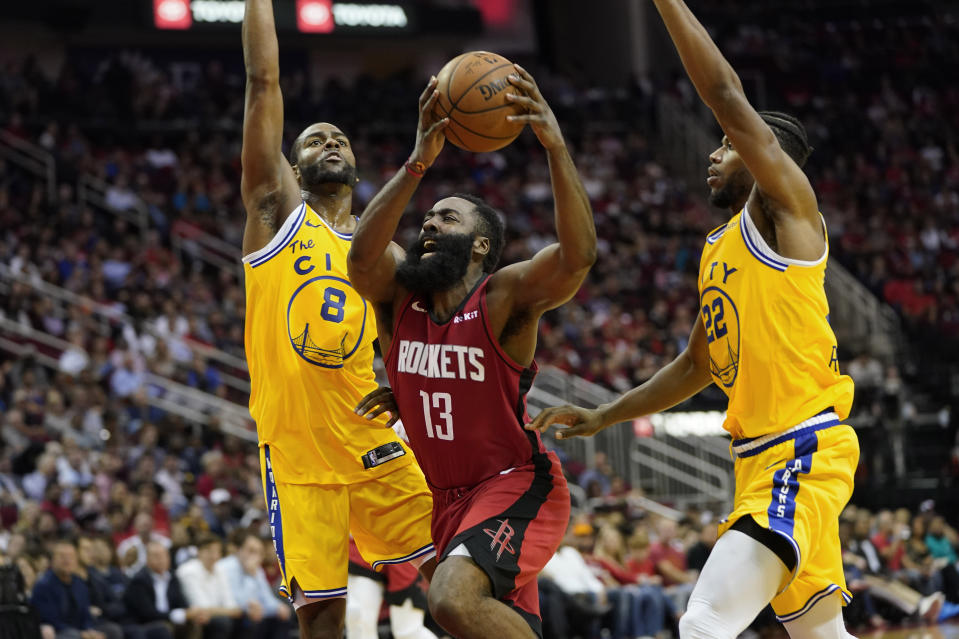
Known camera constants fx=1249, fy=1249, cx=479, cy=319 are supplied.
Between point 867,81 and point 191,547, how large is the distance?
21.9 m

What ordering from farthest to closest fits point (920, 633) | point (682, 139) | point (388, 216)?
point (682, 139)
point (920, 633)
point (388, 216)

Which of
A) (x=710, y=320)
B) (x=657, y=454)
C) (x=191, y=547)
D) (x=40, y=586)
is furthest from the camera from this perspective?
(x=657, y=454)

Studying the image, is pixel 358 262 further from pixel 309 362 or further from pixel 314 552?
pixel 314 552

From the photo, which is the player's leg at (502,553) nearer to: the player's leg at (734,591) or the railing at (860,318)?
the player's leg at (734,591)

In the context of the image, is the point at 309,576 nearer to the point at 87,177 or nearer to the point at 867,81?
the point at 87,177

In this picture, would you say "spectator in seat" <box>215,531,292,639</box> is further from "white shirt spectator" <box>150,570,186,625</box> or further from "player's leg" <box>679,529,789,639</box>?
"player's leg" <box>679,529,789,639</box>

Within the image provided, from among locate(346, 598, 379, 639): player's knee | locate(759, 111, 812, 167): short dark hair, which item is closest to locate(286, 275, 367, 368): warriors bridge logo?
locate(759, 111, 812, 167): short dark hair

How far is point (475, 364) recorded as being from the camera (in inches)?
193

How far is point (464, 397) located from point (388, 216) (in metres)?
0.77

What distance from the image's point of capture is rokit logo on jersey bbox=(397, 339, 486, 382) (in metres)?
4.91

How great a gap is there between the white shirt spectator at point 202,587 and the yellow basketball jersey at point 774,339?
697 centimetres

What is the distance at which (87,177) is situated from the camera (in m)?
20.0

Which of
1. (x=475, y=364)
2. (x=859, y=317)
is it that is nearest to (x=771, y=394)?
(x=475, y=364)

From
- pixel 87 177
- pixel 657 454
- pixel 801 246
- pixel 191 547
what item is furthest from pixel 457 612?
pixel 87 177
